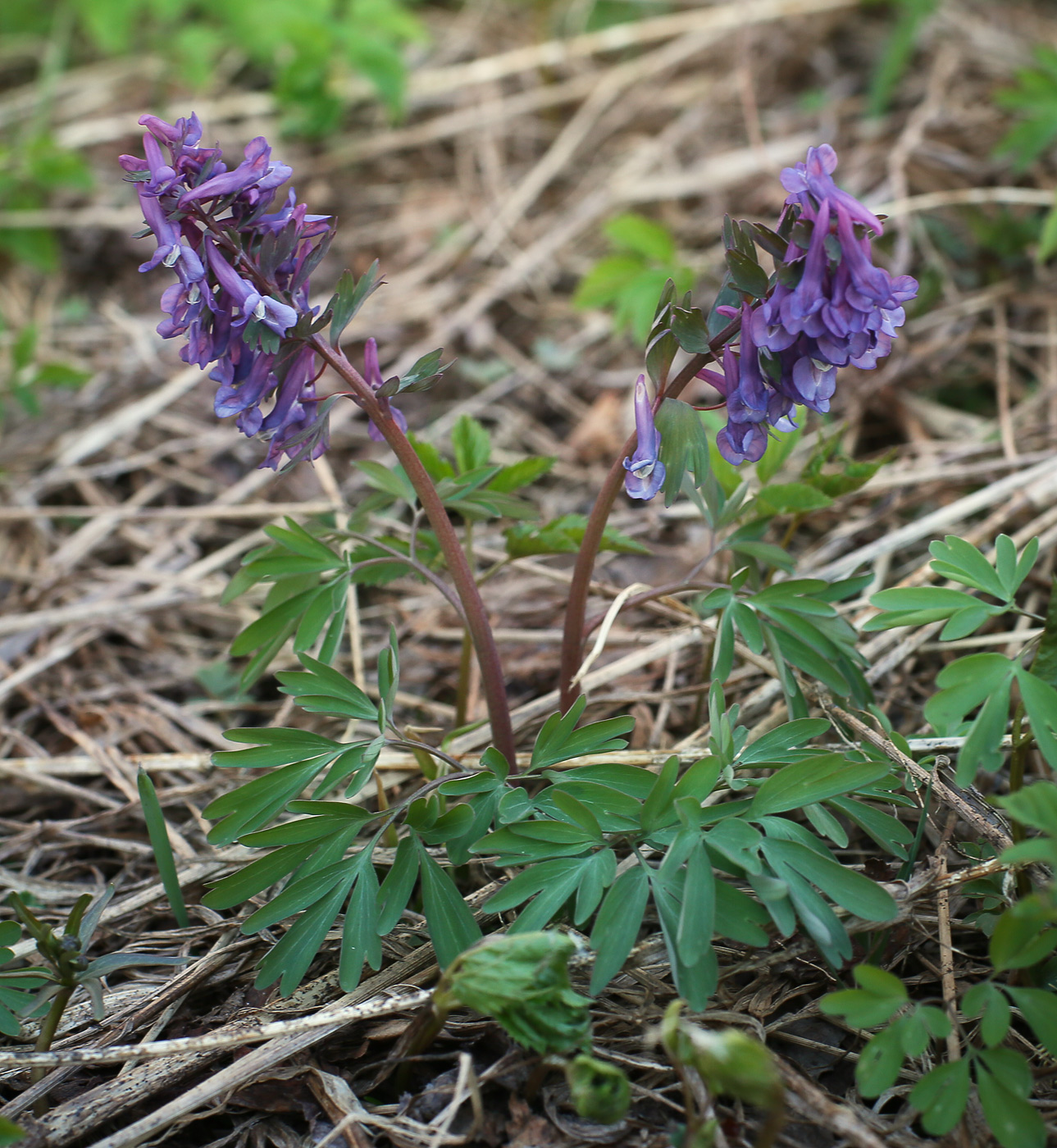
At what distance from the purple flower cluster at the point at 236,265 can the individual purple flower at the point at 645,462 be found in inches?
27.1

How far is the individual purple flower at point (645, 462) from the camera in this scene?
180 cm

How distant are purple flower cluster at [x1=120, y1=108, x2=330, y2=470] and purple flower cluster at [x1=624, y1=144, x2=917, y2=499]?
733 mm

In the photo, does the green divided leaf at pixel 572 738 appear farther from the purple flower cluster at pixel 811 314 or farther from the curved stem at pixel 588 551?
the purple flower cluster at pixel 811 314

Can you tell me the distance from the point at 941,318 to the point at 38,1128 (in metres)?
3.97

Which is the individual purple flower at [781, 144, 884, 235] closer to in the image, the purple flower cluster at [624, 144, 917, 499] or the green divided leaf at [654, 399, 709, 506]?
the purple flower cluster at [624, 144, 917, 499]

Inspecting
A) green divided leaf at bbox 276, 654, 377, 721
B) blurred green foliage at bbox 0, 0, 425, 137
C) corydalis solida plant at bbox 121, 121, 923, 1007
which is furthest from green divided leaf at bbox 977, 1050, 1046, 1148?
blurred green foliage at bbox 0, 0, 425, 137

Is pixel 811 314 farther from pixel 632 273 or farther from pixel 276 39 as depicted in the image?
pixel 276 39

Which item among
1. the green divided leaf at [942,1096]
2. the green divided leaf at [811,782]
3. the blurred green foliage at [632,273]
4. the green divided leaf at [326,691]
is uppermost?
the blurred green foliage at [632,273]

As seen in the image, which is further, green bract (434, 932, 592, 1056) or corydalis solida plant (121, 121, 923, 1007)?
corydalis solida plant (121, 121, 923, 1007)

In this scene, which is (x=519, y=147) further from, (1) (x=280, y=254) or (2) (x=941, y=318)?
(1) (x=280, y=254)

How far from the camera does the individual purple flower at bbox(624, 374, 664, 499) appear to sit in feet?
5.91

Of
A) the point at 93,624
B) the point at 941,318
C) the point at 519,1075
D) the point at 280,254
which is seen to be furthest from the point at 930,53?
the point at 519,1075

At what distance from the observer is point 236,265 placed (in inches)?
72.0

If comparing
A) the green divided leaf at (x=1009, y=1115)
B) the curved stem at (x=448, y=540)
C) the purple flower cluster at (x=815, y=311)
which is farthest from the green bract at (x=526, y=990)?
the purple flower cluster at (x=815, y=311)
